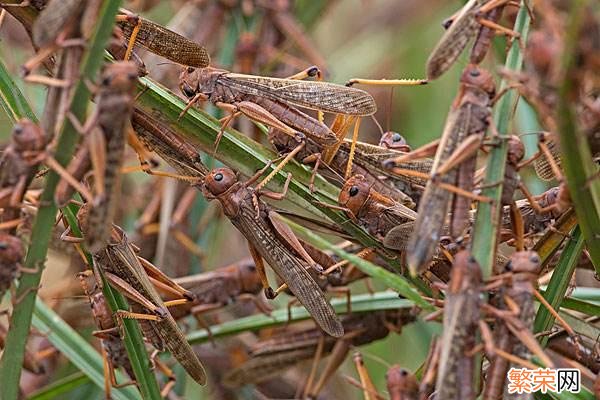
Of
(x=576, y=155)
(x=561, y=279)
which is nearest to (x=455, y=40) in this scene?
(x=576, y=155)

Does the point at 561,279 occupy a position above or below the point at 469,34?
below

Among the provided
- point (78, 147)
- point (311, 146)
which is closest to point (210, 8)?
point (311, 146)

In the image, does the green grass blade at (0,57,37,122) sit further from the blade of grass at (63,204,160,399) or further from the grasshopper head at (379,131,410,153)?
the grasshopper head at (379,131,410,153)

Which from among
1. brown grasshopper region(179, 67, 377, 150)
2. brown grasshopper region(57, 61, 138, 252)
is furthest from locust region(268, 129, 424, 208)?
brown grasshopper region(57, 61, 138, 252)

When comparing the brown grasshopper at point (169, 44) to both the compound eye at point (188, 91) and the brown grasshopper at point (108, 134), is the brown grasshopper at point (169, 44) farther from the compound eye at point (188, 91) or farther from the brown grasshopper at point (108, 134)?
the brown grasshopper at point (108, 134)

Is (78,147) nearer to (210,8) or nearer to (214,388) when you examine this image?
(214,388)

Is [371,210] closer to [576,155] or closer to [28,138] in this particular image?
[576,155]

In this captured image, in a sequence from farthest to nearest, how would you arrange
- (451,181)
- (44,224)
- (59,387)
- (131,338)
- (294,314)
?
(294,314), (59,387), (131,338), (451,181), (44,224)
